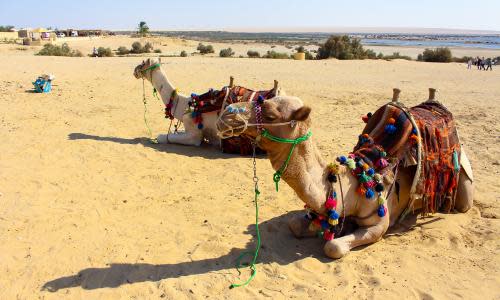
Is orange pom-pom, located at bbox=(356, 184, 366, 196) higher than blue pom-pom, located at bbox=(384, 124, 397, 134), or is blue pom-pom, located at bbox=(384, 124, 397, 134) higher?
blue pom-pom, located at bbox=(384, 124, 397, 134)

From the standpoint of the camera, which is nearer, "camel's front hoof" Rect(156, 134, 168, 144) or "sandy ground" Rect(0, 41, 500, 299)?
"sandy ground" Rect(0, 41, 500, 299)

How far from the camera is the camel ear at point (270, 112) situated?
388 centimetres

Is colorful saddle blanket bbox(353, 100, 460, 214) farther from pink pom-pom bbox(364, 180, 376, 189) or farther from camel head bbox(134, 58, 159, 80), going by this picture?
camel head bbox(134, 58, 159, 80)

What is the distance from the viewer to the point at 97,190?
21.1ft

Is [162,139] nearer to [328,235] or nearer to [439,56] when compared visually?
[328,235]

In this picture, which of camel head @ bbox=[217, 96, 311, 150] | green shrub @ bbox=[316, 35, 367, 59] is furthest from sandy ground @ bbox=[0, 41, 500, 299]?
green shrub @ bbox=[316, 35, 367, 59]

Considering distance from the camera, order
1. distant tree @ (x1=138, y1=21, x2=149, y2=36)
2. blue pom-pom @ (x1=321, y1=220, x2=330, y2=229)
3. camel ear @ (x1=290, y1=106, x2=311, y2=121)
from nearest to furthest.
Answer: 1. camel ear @ (x1=290, y1=106, x2=311, y2=121)
2. blue pom-pom @ (x1=321, y1=220, x2=330, y2=229)
3. distant tree @ (x1=138, y1=21, x2=149, y2=36)

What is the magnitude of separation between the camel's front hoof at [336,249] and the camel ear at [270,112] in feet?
4.87

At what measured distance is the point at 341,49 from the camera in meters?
35.3

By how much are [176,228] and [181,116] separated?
12.7 feet

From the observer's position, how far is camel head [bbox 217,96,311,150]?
383 cm

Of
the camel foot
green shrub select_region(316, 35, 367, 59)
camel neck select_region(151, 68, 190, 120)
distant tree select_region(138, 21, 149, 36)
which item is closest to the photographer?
the camel foot

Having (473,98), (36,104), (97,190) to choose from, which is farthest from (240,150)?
(473,98)

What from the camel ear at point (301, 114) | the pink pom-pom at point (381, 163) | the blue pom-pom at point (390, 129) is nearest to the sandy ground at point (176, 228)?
the pink pom-pom at point (381, 163)
